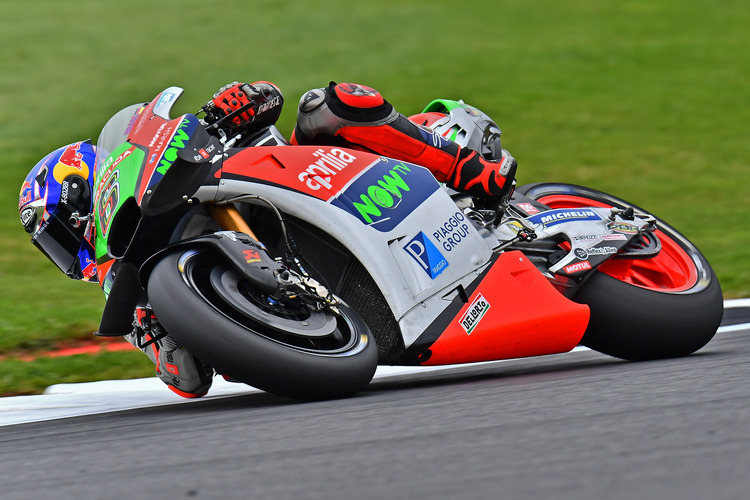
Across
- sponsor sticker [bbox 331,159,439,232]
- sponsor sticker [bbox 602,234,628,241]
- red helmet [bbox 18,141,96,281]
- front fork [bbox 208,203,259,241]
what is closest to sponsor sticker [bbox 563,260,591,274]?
sponsor sticker [bbox 602,234,628,241]

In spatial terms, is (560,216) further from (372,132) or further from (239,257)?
(239,257)

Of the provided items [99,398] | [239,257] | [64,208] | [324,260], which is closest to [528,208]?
[324,260]

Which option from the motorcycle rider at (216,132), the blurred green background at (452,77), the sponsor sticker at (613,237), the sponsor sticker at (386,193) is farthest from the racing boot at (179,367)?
the blurred green background at (452,77)

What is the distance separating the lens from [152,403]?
4191 millimetres

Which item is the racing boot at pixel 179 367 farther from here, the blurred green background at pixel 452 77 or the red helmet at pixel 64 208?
→ the blurred green background at pixel 452 77

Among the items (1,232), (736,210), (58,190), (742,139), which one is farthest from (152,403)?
(742,139)

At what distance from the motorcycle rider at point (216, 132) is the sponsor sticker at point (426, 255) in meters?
0.46

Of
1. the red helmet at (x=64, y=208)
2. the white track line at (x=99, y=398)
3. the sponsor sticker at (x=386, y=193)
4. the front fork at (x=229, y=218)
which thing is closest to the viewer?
the front fork at (x=229, y=218)

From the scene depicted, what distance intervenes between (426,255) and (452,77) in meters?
15.5

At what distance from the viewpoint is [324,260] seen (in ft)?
12.3

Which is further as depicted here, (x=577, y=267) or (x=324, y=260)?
(x=577, y=267)

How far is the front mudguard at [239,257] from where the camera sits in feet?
10.8

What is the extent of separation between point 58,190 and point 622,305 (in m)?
2.28

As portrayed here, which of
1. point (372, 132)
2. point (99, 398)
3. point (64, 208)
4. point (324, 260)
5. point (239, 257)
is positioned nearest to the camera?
point (239, 257)
